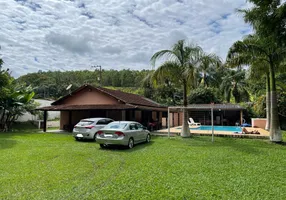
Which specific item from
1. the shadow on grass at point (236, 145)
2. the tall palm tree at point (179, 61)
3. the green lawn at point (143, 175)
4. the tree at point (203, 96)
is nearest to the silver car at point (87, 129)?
the green lawn at point (143, 175)

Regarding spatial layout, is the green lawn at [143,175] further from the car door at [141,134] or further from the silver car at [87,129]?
the silver car at [87,129]

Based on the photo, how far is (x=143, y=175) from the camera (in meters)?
6.67

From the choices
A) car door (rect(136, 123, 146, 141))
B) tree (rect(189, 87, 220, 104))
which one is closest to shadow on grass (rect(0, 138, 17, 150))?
car door (rect(136, 123, 146, 141))

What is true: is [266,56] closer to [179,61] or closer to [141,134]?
[179,61]

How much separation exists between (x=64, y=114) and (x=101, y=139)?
44.4 feet

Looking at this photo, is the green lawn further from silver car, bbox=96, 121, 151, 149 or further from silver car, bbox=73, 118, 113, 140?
silver car, bbox=73, 118, 113, 140

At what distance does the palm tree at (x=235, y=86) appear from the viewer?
3566 cm

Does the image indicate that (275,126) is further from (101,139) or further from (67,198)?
(67,198)

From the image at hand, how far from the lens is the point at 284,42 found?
812cm

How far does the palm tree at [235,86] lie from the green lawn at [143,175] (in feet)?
91.3

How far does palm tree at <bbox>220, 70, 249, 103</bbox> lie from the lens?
117 ft

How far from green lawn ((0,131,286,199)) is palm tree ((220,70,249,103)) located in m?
27.8

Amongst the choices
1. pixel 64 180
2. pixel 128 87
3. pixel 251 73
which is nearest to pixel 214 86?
pixel 251 73

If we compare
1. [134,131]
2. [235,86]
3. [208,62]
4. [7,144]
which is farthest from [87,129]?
[235,86]
